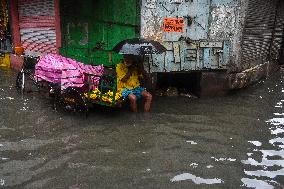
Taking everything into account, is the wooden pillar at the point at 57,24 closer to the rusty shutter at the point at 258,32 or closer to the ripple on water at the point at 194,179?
the rusty shutter at the point at 258,32

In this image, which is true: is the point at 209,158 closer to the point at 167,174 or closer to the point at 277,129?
the point at 167,174

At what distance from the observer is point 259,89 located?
34.9 feet

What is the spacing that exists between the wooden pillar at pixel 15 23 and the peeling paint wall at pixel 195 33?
5.58 meters

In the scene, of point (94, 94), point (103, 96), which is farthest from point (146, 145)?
point (94, 94)

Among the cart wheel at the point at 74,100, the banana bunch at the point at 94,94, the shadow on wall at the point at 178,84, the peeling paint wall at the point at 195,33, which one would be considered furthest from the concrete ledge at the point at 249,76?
the cart wheel at the point at 74,100

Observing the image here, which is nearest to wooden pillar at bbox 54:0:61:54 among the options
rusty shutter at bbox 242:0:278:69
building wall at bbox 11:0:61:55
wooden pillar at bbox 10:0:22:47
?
building wall at bbox 11:0:61:55

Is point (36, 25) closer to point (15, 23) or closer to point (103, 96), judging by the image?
point (15, 23)

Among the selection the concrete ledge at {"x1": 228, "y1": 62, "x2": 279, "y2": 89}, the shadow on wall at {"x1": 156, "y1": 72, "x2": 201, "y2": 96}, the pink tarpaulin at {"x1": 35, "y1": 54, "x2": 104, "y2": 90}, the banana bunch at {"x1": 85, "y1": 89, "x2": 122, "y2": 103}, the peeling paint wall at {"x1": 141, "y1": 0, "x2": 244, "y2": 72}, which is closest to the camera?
the banana bunch at {"x1": 85, "y1": 89, "x2": 122, "y2": 103}

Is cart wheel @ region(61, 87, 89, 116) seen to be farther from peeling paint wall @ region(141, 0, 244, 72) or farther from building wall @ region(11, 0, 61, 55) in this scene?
building wall @ region(11, 0, 61, 55)

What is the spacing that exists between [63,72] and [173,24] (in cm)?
325

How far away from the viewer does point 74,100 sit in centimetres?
747

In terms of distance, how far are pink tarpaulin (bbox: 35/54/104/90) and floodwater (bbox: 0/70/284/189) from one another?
75 cm

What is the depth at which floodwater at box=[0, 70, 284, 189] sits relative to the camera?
5316 millimetres

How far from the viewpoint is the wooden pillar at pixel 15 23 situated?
12.3 meters
